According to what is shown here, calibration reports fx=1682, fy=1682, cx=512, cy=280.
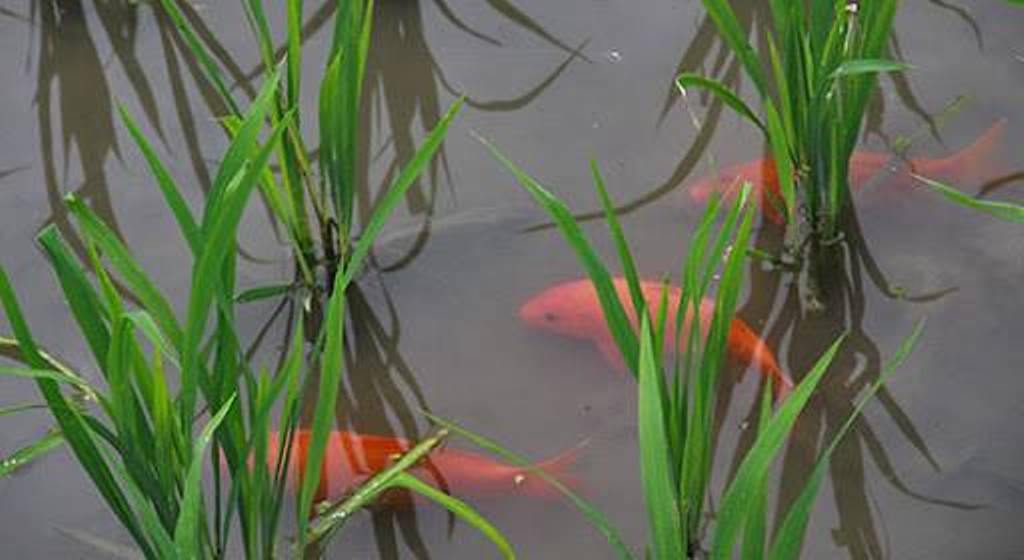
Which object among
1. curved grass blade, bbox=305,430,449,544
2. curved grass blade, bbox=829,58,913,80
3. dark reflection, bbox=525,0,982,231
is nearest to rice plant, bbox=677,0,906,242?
curved grass blade, bbox=829,58,913,80

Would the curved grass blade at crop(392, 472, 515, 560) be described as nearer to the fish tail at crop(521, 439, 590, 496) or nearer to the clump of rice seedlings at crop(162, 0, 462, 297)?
the fish tail at crop(521, 439, 590, 496)


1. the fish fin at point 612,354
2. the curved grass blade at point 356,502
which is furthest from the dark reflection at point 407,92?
the curved grass blade at point 356,502

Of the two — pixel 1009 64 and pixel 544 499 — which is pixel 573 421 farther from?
pixel 1009 64

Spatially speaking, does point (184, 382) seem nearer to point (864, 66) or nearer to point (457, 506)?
point (457, 506)

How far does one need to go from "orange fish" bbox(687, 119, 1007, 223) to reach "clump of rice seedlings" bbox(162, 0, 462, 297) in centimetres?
53

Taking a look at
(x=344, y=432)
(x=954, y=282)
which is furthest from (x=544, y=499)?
(x=954, y=282)

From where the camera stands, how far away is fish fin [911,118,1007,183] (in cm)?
256

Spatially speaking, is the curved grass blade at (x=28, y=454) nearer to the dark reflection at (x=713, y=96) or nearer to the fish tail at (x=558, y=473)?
the fish tail at (x=558, y=473)

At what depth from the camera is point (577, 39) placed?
288 cm

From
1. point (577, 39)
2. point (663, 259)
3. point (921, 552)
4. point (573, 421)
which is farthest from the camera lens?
point (577, 39)

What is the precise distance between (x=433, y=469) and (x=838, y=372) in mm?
581

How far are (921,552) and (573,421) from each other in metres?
0.49

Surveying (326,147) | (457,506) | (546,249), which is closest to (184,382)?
(457,506)

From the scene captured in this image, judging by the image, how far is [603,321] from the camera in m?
2.37
